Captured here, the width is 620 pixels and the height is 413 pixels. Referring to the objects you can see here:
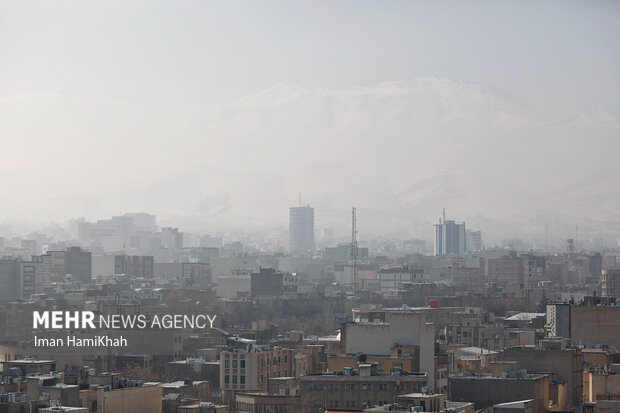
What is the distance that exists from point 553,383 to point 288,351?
3.46 meters

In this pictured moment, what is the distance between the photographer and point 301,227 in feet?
190

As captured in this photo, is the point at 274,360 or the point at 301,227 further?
the point at 301,227

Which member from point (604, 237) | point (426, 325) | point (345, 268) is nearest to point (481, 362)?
point (426, 325)

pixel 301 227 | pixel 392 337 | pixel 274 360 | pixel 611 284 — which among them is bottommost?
pixel 274 360

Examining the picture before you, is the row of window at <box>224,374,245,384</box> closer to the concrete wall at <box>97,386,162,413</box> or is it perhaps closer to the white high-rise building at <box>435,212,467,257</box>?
the concrete wall at <box>97,386,162,413</box>

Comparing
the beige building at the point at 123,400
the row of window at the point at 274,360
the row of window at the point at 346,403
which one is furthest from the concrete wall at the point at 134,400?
the row of window at the point at 274,360

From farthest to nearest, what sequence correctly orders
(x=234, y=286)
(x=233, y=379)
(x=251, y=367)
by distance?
(x=234, y=286), (x=251, y=367), (x=233, y=379)

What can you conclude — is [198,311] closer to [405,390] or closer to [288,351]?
[288,351]

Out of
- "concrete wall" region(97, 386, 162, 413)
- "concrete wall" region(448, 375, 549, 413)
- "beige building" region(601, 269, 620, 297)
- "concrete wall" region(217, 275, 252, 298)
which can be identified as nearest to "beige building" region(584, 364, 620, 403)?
"concrete wall" region(448, 375, 549, 413)

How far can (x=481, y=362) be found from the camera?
36.3 ft

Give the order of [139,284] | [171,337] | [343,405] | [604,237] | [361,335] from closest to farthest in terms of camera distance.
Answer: [343,405] → [361,335] → [171,337] → [139,284] → [604,237]

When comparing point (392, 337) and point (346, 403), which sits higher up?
point (392, 337)

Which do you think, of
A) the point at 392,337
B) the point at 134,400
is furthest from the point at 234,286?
the point at 134,400

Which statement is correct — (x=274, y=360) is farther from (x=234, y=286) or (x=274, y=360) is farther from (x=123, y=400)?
(x=234, y=286)
